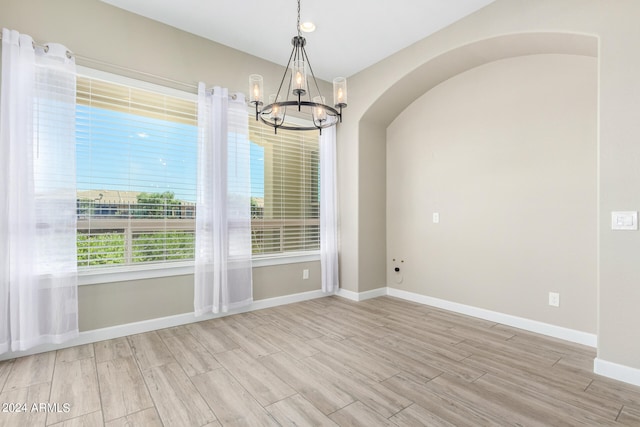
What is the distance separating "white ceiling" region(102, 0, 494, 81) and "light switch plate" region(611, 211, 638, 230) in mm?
2156

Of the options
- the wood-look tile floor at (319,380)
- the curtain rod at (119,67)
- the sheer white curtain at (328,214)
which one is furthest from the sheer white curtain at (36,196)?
the sheer white curtain at (328,214)

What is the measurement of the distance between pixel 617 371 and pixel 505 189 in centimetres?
180

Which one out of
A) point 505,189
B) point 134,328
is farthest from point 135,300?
point 505,189

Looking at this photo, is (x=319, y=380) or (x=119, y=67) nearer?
(x=319, y=380)

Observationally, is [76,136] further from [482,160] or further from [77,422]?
[482,160]

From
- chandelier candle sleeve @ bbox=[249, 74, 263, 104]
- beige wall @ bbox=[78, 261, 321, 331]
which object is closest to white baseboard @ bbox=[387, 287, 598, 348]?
beige wall @ bbox=[78, 261, 321, 331]

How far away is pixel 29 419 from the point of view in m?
1.82

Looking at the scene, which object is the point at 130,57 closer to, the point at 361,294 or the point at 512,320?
the point at 361,294

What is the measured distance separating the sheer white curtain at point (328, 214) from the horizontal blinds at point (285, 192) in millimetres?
144

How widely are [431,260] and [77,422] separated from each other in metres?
3.69

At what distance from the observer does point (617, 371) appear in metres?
2.25

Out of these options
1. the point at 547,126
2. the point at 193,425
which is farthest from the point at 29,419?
the point at 547,126

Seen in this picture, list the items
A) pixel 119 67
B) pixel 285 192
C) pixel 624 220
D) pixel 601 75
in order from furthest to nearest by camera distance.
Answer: pixel 285 192
pixel 119 67
pixel 601 75
pixel 624 220

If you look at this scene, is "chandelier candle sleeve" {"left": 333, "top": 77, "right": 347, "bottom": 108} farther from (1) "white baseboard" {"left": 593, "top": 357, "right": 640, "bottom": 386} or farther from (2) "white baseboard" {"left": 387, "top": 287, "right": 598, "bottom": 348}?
(2) "white baseboard" {"left": 387, "top": 287, "right": 598, "bottom": 348}
